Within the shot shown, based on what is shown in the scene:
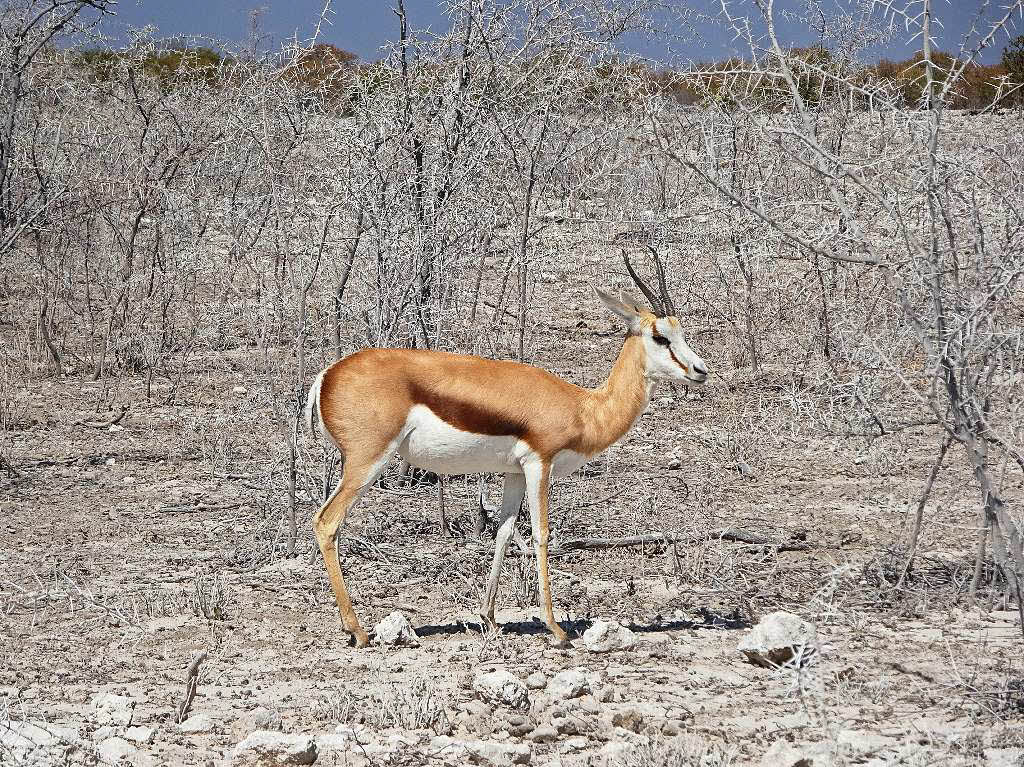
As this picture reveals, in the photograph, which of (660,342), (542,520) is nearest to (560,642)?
(542,520)

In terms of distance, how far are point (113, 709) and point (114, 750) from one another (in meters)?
0.41

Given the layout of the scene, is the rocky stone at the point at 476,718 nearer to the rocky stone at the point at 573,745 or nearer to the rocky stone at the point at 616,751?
the rocky stone at the point at 573,745

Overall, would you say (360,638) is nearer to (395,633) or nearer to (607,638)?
(395,633)

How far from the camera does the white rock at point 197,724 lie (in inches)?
194

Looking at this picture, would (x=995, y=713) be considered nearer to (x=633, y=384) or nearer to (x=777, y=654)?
(x=777, y=654)

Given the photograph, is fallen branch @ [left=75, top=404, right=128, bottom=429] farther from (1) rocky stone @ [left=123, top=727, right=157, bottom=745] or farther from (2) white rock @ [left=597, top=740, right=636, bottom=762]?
(2) white rock @ [left=597, top=740, right=636, bottom=762]

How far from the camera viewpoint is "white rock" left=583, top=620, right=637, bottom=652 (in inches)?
233

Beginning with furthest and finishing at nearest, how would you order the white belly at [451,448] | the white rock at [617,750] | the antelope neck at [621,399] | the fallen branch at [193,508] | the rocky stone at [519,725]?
the fallen branch at [193,508], the antelope neck at [621,399], the white belly at [451,448], the rocky stone at [519,725], the white rock at [617,750]

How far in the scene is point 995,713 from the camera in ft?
15.2

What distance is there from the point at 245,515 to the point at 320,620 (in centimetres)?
216

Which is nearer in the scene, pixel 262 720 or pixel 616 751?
pixel 616 751

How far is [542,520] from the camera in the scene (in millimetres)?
6227

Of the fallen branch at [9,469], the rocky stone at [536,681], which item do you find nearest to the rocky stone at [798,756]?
the rocky stone at [536,681]

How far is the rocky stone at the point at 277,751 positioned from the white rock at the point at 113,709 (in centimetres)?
60
